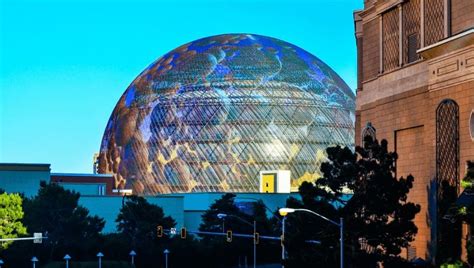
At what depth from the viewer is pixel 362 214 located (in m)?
64.4

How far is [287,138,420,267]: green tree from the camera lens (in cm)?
6253

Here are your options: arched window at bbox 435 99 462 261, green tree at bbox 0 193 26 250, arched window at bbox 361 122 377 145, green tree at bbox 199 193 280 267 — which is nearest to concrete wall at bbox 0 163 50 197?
green tree at bbox 0 193 26 250

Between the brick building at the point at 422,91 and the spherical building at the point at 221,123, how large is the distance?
61.1 metres

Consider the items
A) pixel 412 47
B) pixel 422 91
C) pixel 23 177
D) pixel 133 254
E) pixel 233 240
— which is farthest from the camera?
pixel 23 177

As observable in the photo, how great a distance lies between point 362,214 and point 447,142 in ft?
17.9

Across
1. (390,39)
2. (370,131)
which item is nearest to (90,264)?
(370,131)

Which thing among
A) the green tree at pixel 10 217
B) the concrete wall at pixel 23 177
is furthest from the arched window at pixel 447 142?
the concrete wall at pixel 23 177

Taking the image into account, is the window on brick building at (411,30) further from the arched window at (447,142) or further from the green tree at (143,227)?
the green tree at (143,227)

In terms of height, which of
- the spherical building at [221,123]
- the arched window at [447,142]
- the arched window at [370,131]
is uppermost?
the spherical building at [221,123]

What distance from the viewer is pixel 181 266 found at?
10525 cm

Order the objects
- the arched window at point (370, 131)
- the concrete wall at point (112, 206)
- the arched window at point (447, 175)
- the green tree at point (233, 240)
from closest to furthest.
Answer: the arched window at point (447, 175) < the arched window at point (370, 131) < the green tree at point (233, 240) < the concrete wall at point (112, 206)

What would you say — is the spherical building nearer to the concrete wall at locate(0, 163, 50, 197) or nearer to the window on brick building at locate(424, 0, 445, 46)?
the concrete wall at locate(0, 163, 50, 197)

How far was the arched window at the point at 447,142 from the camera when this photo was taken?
6222 centimetres

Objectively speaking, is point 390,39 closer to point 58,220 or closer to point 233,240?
point 233,240
